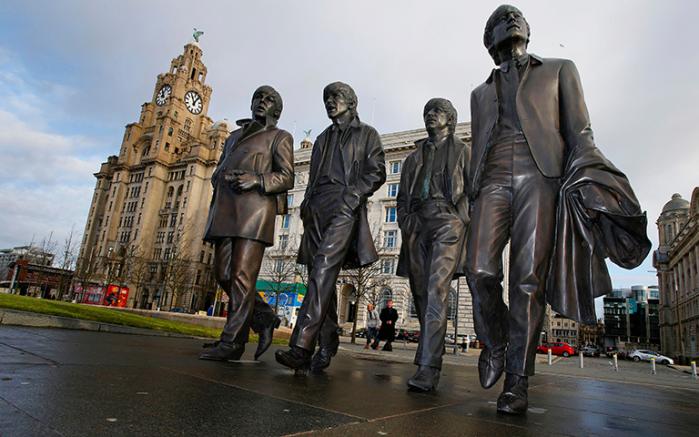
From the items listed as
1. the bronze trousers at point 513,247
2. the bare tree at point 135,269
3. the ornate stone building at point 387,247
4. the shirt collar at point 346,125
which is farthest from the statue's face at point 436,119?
the bare tree at point 135,269

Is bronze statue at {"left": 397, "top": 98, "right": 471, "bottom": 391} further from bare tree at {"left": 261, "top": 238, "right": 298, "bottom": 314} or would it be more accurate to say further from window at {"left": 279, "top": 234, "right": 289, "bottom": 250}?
window at {"left": 279, "top": 234, "right": 289, "bottom": 250}

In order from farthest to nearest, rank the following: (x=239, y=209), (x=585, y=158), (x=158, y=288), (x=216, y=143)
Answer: (x=216, y=143) → (x=158, y=288) → (x=239, y=209) → (x=585, y=158)

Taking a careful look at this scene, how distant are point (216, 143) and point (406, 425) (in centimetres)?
8345

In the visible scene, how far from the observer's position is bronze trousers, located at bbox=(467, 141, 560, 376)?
296 centimetres

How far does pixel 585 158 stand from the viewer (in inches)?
114

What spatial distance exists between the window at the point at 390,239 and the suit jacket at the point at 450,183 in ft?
137

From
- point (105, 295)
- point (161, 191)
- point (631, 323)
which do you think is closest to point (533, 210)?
point (105, 295)

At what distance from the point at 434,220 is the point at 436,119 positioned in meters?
1.12

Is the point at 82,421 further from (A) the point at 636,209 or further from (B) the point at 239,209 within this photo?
(B) the point at 239,209

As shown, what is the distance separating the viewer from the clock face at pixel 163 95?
86.3m

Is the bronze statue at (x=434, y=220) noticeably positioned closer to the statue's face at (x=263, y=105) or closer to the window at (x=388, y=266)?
the statue's face at (x=263, y=105)

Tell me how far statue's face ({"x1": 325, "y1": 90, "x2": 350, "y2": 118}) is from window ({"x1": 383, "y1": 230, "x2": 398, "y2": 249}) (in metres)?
41.8

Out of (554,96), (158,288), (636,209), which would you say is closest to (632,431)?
(636,209)

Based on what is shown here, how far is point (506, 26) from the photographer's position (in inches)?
139
